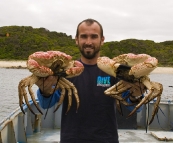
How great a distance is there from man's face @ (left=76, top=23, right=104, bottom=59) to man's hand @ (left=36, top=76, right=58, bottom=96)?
24.4 inches

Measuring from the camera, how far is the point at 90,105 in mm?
4012

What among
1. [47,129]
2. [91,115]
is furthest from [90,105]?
[47,129]

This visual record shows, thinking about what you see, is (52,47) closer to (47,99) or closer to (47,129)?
(47,129)

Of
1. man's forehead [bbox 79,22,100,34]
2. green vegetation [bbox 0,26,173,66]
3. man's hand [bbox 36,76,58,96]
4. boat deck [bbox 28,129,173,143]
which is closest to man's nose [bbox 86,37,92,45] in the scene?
man's forehead [bbox 79,22,100,34]

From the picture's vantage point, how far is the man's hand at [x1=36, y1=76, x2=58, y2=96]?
3645 millimetres

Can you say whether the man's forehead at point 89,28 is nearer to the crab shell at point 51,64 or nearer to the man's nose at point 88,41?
the man's nose at point 88,41

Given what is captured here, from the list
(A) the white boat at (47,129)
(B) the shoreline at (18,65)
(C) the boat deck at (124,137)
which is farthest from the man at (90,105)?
(B) the shoreline at (18,65)

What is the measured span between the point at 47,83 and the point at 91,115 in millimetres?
733

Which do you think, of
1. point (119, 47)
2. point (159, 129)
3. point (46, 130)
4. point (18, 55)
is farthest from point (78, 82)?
point (18, 55)

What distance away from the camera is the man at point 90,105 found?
394cm

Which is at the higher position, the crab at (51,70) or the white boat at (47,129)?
the crab at (51,70)

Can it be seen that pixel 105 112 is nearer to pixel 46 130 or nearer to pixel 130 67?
pixel 130 67

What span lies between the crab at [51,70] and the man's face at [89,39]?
0.33m

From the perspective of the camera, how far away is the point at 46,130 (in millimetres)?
8820
